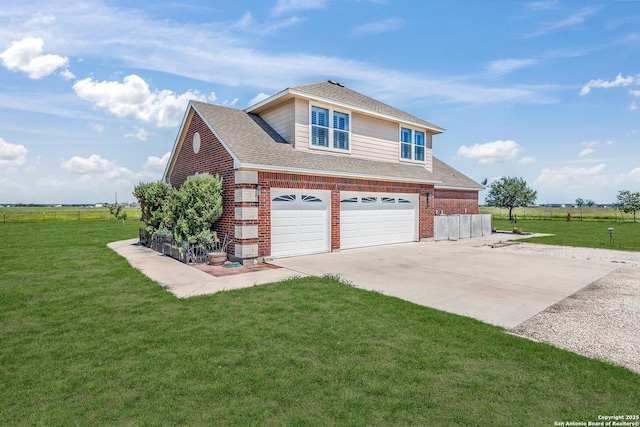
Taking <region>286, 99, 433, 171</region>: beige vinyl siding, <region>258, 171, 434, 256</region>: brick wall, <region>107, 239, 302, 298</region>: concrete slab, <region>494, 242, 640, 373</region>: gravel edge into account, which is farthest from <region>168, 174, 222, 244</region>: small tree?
<region>494, 242, 640, 373</region>: gravel edge

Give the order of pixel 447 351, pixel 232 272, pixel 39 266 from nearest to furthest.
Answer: pixel 447 351 → pixel 232 272 → pixel 39 266

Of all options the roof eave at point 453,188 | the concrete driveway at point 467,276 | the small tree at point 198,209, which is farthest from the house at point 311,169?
the roof eave at point 453,188

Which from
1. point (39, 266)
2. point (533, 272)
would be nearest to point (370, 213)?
point (533, 272)

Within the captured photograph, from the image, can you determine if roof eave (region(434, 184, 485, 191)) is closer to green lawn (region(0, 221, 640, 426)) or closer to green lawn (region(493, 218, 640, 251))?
green lawn (region(493, 218, 640, 251))

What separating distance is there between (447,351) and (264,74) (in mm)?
14416

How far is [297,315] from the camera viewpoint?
5.73 meters

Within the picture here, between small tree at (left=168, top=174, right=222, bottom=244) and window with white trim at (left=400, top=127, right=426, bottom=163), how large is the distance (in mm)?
10552

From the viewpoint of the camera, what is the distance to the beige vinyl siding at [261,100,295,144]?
44.4 feet

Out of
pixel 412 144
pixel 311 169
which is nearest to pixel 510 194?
pixel 412 144

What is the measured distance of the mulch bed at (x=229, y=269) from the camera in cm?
933

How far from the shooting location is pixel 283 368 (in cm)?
389

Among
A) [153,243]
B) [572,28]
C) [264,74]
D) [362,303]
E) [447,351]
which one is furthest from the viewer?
[264,74]

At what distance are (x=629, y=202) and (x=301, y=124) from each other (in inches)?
1811

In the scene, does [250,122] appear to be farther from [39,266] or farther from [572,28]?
[572,28]
